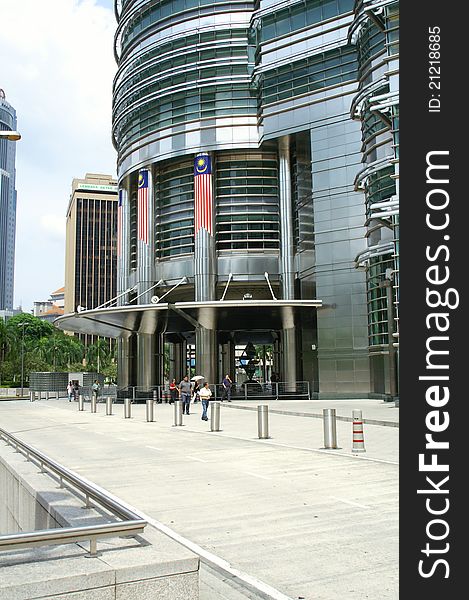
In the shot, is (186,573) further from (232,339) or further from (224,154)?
(232,339)

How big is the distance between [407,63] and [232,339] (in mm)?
62258

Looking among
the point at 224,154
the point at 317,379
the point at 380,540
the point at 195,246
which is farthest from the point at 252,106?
the point at 380,540

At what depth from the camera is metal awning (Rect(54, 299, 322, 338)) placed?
4091 cm

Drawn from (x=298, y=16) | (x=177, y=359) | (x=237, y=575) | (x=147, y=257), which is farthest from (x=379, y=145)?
(x=177, y=359)

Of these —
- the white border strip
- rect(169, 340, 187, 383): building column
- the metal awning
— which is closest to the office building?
the metal awning

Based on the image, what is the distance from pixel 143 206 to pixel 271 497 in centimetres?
4490

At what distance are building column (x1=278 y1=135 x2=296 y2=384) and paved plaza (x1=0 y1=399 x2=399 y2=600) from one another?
2694 cm

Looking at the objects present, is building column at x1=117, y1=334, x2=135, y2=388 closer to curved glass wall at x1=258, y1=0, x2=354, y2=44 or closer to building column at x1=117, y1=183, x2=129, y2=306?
building column at x1=117, y1=183, x2=129, y2=306

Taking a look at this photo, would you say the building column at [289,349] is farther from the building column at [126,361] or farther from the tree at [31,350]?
the tree at [31,350]

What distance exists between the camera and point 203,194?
161 ft

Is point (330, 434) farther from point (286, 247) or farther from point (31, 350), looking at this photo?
point (31, 350)

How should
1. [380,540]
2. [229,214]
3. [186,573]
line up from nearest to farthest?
[186,573] < [380,540] < [229,214]

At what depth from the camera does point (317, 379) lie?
152ft

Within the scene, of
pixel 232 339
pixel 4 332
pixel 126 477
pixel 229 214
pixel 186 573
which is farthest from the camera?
pixel 4 332
